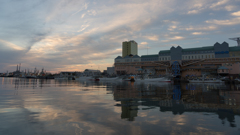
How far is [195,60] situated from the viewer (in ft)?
306

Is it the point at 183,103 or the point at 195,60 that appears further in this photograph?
the point at 195,60

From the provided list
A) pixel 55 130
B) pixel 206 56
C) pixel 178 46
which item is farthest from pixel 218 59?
pixel 55 130

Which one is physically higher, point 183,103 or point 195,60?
point 195,60

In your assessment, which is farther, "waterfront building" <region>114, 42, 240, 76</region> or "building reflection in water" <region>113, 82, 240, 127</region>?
"waterfront building" <region>114, 42, 240, 76</region>

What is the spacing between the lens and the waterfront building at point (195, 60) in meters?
85.8

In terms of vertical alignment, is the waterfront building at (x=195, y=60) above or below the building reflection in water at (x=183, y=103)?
above

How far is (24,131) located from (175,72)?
8414 cm

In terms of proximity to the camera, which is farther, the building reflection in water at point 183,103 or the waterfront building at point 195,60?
the waterfront building at point 195,60

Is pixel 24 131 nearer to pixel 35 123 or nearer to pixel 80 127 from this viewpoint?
pixel 35 123

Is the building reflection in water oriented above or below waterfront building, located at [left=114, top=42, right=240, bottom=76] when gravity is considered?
below

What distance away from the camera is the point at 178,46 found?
332ft

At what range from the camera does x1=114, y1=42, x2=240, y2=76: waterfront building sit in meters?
85.8

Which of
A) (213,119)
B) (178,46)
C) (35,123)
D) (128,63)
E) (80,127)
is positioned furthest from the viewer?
(128,63)

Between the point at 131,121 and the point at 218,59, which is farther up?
the point at 218,59
